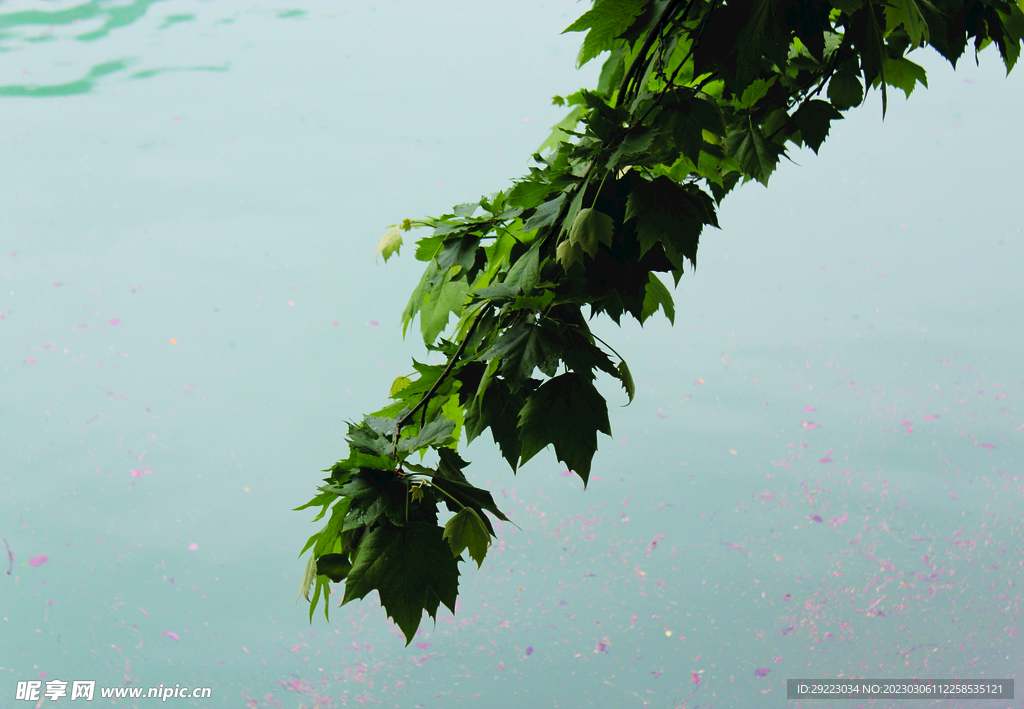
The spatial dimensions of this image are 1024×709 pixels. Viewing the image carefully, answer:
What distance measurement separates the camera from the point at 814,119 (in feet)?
2.44

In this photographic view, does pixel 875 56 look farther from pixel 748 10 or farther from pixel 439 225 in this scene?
pixel 439 225

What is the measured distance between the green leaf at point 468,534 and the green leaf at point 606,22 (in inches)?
13.0

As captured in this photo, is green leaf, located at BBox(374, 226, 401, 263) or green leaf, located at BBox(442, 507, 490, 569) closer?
green leaf, located at BBox(442, 507, 490, 569)

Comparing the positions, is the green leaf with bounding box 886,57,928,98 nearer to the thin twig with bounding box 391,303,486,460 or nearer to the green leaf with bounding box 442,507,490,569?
the thin twig with bounding box 391,303,486,460

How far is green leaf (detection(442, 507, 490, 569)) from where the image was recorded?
0.54 meters

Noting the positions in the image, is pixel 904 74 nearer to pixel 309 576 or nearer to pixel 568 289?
pixel 568 289

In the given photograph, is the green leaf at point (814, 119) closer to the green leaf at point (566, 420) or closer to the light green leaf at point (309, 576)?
the green leaf at point (566, 420)

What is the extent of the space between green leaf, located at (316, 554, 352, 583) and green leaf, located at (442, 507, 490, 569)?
0.23ft

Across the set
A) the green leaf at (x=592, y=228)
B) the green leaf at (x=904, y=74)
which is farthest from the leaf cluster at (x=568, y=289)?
the green leaf at (x=904, y=74)

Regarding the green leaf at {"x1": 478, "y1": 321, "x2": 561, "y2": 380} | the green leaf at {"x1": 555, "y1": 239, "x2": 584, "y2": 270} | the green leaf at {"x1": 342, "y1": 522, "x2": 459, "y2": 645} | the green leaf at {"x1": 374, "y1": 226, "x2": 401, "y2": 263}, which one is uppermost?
the green leaf at {"x1": 374, "y1": 226, "x2": 401, "y2": 263}

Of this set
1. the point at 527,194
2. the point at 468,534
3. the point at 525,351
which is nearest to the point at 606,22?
the point at 527,194

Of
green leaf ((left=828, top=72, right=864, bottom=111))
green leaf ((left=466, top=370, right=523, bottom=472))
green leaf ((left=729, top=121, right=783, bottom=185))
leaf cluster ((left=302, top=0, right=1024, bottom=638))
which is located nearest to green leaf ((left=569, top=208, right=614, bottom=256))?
leaf cluster ((left=302, top=0, right=1024, bottom=638))

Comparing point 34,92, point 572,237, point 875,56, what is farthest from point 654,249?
point 34,92

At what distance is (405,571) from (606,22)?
1.28 ft
